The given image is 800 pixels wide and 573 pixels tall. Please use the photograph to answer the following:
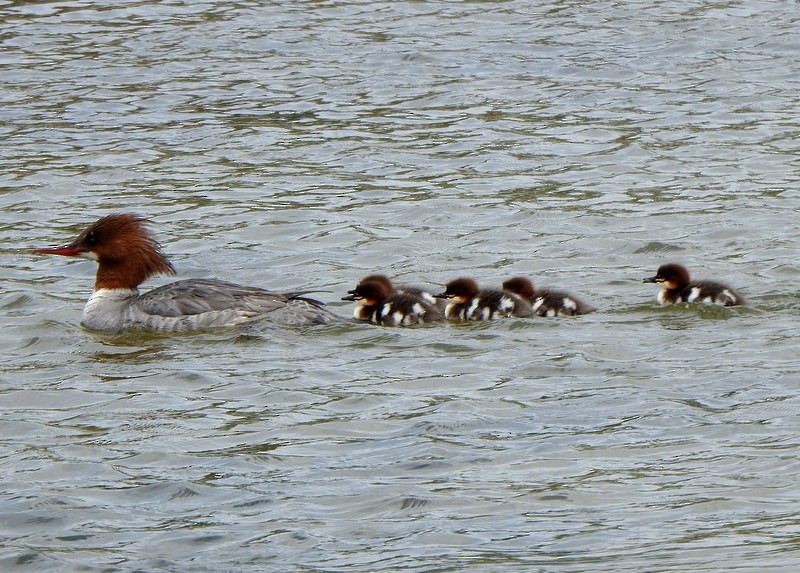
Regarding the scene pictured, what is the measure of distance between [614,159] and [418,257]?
293 cm

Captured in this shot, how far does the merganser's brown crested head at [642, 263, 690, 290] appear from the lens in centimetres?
1071

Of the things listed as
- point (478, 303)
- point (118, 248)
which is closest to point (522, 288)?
Answer: point (478, 303)

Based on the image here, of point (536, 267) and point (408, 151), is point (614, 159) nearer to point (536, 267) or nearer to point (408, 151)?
point (408, 151)

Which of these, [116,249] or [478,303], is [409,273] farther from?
[116,249]

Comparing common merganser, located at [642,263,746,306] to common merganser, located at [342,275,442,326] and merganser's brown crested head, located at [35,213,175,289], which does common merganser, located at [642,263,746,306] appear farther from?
merganser's brown crested head, located at [35,213,175,289]

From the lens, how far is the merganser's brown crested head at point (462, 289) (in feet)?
35.1

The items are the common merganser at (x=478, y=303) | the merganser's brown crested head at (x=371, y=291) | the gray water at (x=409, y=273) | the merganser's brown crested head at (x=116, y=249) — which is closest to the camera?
the gray water at (x=409, y=273)

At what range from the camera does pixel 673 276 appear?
10.7 metres

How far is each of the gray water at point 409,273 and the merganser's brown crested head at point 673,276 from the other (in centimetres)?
19

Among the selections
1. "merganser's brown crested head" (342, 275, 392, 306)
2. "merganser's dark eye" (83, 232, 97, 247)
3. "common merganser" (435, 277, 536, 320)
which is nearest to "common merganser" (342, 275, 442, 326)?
"merganser's brown crested head" (342, 275, 392, 306)

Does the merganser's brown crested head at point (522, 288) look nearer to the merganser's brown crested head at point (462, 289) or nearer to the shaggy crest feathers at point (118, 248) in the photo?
the merganser's brown crested head at point (462, 289)

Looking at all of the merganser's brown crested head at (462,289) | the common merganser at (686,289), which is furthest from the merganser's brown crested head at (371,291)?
the common merganser at (686,289)

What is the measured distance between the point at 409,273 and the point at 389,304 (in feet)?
4.49

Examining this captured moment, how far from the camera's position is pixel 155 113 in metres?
16.2
